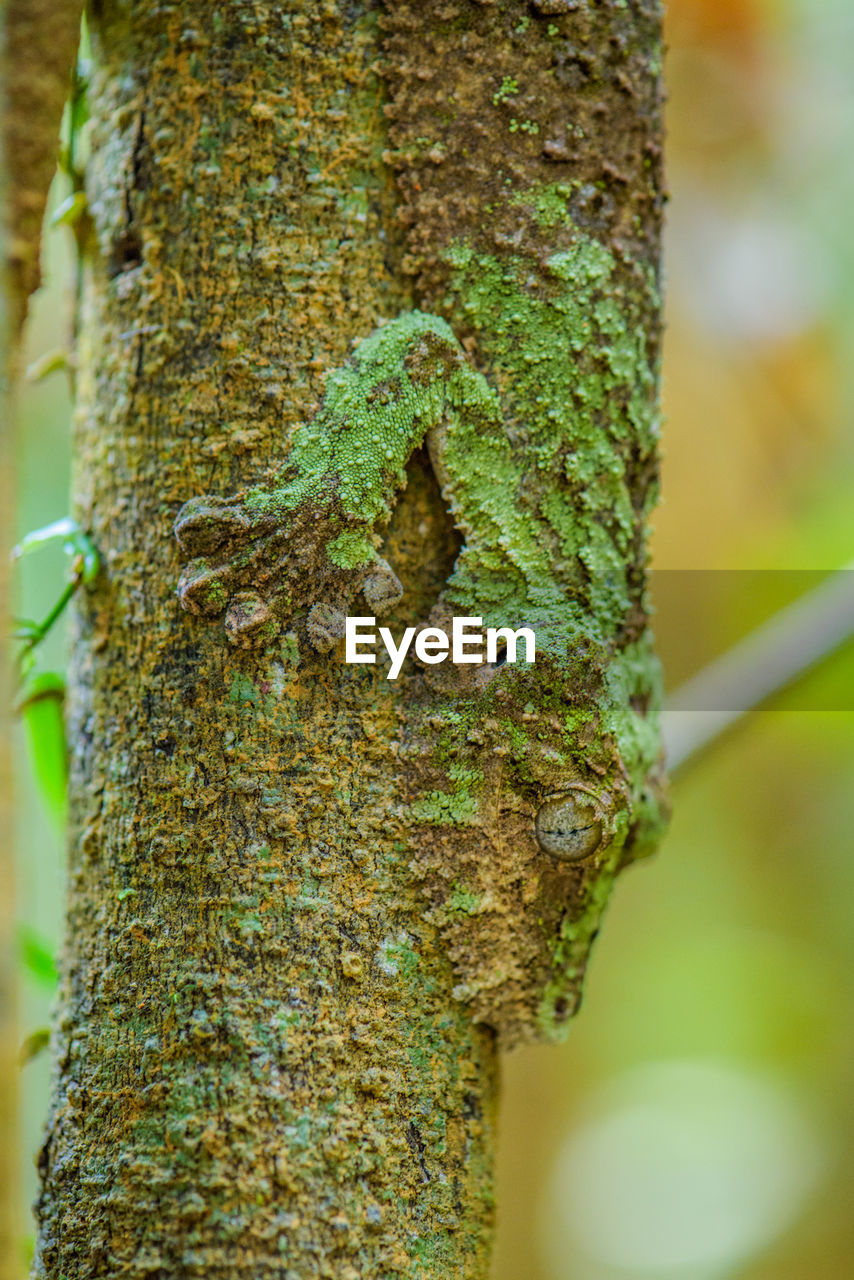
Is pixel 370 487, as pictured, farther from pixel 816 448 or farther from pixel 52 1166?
pixel 816 448

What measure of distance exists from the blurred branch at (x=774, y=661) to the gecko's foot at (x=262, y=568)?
0.57 metres

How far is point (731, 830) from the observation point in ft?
8.88

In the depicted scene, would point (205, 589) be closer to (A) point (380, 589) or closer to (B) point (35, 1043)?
(A) point (380, 589)

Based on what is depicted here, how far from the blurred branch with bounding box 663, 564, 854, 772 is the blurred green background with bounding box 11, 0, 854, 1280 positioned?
1.05 meters

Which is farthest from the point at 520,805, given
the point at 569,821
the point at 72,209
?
the point at 72,209

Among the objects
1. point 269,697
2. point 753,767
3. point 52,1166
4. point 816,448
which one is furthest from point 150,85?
point 753,767

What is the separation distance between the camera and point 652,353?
0.80 m

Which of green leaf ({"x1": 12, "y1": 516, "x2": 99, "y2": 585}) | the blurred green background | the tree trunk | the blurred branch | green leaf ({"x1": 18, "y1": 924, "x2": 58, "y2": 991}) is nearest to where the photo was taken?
the tree trunk

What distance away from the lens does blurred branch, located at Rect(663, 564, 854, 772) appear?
3.85ft

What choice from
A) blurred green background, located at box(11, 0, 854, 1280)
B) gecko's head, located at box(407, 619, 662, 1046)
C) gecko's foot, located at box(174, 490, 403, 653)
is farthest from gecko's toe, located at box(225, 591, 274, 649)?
blurred green background, located at box(11, 0, 854, 1280)

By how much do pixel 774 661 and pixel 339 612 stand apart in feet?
2.36

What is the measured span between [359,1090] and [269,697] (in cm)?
24

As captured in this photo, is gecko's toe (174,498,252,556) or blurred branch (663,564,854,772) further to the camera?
blurred branch (663,564,854,772)

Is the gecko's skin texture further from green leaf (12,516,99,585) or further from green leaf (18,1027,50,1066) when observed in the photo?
green leaf (18,1027,50,1066)
